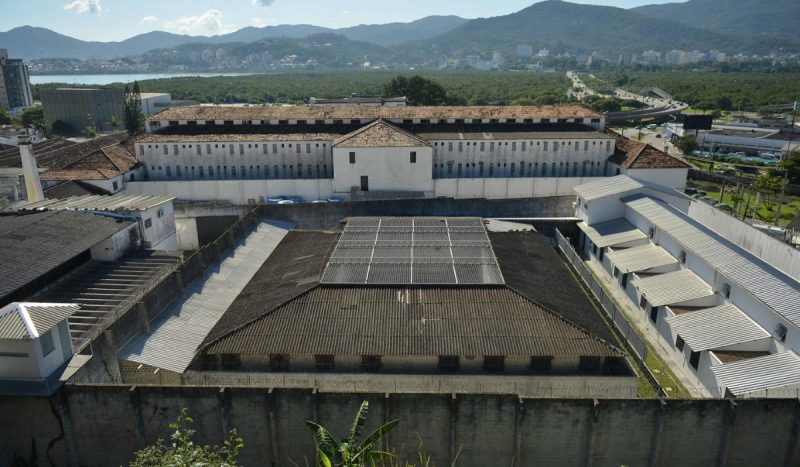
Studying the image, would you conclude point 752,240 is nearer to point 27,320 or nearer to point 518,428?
point 518,428

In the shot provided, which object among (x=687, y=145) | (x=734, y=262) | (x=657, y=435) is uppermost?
(x=734, y=262)

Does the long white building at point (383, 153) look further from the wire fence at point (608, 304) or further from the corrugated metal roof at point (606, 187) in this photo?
the wire fence at point (608, 304)

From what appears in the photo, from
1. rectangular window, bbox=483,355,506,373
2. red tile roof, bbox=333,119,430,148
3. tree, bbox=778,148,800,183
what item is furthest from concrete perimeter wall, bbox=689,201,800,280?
tree, bbox=778,148,800,183

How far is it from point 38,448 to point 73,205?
777 inches

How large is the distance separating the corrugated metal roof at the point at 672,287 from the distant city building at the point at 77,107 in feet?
371

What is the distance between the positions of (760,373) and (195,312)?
2544 cm

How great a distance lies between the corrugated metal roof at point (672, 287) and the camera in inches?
1105

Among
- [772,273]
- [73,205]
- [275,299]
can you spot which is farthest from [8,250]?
[772,273]

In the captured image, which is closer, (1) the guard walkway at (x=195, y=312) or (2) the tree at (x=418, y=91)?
(1) the guard walkway at (x=195, y=312)

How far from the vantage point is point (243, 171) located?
181 feet

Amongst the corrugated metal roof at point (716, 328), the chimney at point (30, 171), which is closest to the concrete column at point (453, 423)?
the corrugated metal roof at point (716, 328)

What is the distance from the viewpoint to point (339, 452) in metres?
13.8

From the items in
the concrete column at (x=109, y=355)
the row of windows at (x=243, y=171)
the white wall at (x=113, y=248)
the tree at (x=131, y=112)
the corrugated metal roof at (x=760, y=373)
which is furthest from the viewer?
the tree at (x=131, y=112)

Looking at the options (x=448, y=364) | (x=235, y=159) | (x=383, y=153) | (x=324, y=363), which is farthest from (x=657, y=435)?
(x=235, y=159)
